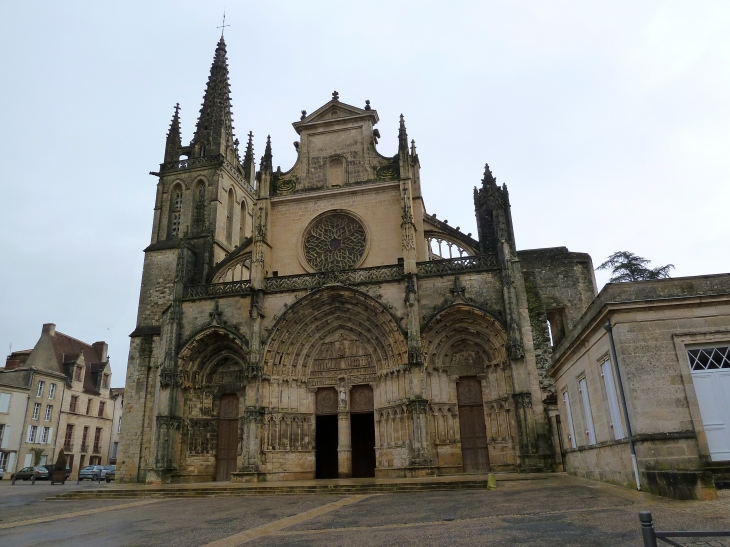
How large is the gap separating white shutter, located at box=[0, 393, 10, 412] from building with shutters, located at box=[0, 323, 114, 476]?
0.12 m

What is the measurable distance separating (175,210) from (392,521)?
20901 mm

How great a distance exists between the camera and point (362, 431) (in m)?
19.1

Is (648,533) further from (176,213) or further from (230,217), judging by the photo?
(230,217)

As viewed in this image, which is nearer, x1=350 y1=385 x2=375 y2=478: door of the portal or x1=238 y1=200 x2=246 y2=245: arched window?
x1=350 y1=385 x2=375 y2=478: door of the portal

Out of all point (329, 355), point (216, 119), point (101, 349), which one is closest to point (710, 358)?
point (329, 355)

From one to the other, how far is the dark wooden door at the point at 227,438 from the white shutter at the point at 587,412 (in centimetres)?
1261

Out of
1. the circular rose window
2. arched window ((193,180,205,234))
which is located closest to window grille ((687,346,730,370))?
the circular rose window

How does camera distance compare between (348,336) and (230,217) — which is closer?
(348,336)

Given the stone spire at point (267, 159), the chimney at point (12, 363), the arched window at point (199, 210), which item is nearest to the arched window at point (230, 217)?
the arched window at point (199, 210)

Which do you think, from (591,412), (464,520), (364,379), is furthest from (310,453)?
(464,520)

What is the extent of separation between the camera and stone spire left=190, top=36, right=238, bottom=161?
26156 mm

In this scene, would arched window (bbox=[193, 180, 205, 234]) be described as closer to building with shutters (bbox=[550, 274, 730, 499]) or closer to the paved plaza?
the paved plaza

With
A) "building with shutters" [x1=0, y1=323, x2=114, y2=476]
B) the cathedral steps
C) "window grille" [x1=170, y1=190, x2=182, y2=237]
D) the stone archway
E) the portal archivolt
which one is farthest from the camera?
"building with shutters" [x1=0, y1=323, x2=114, y2=476]

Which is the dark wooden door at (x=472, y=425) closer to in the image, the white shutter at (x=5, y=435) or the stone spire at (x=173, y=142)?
the stone spire at (x=173, y=142)
